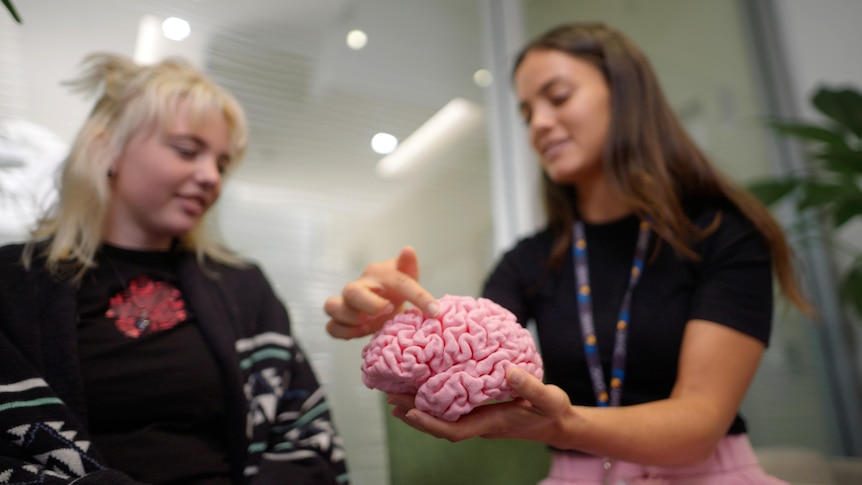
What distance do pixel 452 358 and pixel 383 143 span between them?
1.17 m

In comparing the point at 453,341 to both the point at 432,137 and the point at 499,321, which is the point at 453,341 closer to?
the point at 499,321

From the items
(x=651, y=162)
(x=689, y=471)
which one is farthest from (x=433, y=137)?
(x=689, y=471)

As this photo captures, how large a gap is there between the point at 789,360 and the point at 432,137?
1460mm

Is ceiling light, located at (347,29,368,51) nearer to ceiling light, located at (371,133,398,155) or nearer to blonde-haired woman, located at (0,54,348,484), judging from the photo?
ceiling light, located at (371,133,398,155)

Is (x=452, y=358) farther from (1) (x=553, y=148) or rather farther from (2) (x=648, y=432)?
(1) (x=553, y=148)

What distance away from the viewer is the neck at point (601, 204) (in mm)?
1126

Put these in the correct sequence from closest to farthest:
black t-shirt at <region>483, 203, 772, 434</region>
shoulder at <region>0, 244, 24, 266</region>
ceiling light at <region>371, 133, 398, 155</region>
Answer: black t-shirt at <region>483, 203, 772, 434</region>, shoulder at <region>0, 244, 24, 266</region>, ceiling light at <region>371, 133, 398, 155</region>

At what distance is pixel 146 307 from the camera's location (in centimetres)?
110

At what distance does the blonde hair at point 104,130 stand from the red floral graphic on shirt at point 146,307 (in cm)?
9

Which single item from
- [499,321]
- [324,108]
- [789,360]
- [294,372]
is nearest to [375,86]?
[324,108]

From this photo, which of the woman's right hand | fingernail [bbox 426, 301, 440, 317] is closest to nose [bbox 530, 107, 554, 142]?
the woman's right hand

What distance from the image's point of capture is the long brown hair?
101cm

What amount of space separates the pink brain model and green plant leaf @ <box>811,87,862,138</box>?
1.38 meters

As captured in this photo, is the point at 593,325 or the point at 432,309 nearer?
the point at 432,309
